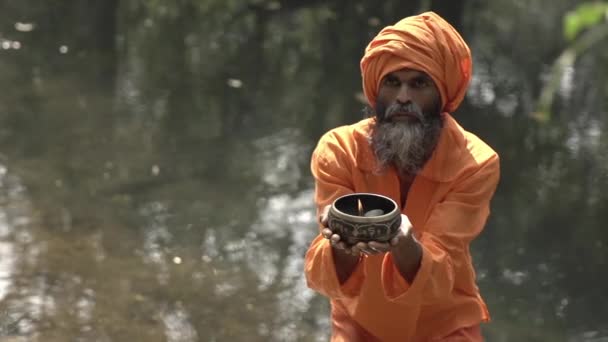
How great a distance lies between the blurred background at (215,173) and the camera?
4660mm

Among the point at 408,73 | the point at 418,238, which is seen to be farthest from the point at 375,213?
the point at 408,73

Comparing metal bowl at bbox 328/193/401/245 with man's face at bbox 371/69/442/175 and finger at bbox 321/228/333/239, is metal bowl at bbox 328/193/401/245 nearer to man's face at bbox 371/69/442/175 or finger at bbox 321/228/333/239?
finger at bbox 321/228/333/239

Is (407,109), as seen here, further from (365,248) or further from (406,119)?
(365,248)

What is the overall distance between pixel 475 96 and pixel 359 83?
1003mm

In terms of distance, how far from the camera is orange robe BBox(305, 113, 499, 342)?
286 cm

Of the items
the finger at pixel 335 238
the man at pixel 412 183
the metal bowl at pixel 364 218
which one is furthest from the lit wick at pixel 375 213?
the man at pixel 412 183

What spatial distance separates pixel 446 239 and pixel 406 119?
379 mm

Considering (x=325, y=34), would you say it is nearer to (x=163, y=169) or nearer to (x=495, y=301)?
(x=163, y=169)

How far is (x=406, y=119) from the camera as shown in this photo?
2918mm

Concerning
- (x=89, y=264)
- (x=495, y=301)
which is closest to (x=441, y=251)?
(x=495, y=301)

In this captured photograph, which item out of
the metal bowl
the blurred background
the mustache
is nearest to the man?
the mustache

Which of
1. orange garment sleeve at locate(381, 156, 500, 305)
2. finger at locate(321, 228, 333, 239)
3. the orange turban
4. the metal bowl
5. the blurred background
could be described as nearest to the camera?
the metal bowl

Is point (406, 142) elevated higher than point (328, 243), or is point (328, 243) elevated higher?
point (406, 142)

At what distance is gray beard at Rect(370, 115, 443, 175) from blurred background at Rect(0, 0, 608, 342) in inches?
18.0
